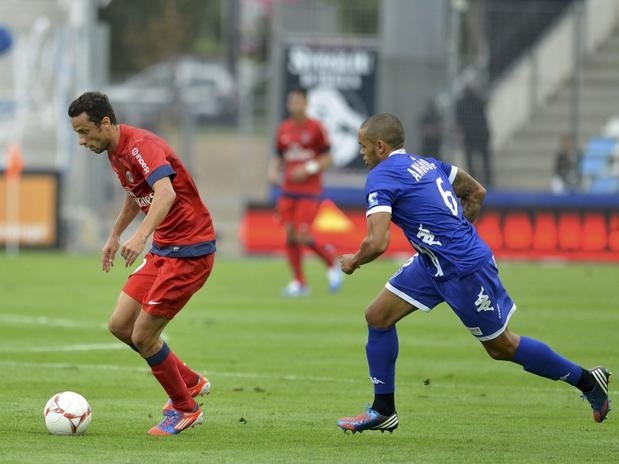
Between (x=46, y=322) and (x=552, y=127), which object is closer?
(x=46, y=322)

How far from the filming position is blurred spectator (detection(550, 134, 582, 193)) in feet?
86.0

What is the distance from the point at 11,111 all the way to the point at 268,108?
5017 millimetres

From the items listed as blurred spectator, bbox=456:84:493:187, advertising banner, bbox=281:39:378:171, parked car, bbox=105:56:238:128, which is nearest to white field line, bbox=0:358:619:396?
blurred spectator, bbox=456:84:493:187

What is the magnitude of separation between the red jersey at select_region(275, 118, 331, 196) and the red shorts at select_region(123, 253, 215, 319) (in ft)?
33.3

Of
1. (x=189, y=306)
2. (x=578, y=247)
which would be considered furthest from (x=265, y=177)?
(x=189, y=306)

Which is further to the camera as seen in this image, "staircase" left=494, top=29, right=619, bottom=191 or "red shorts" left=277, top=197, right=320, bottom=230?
"staircase" left=494, top=29, right=619, bottom=191

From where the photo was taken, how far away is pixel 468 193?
9727 mm

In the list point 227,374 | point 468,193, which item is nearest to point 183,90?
point 227,374

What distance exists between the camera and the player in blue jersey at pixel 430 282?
355 inches

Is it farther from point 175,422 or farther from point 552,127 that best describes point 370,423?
point 552,127

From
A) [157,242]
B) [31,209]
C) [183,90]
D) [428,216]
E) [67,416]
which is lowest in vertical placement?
[31,209]

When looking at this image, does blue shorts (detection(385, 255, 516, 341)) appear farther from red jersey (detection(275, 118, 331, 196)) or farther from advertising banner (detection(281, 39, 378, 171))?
advertising banner (detection(281, 39, 378, 171))

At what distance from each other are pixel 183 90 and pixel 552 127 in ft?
52.9

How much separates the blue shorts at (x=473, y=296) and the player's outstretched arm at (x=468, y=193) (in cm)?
66
